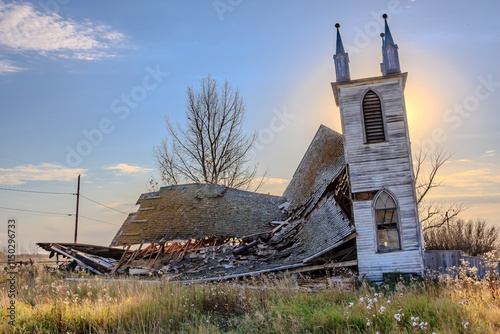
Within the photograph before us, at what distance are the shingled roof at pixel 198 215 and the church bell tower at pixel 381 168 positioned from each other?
840 cm

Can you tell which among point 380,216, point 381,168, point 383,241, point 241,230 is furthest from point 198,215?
point 381,168

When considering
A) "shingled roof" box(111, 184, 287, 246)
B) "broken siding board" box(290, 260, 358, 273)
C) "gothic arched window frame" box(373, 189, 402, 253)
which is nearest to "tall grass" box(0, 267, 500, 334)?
"broken siding board" box(290, 260, 358, 273)

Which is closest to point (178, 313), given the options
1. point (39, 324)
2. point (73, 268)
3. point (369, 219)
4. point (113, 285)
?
point (39, 324)

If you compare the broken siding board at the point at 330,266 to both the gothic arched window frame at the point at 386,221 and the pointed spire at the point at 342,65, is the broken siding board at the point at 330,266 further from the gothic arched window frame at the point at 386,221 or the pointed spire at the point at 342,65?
the pointed spire at the point at 342,65

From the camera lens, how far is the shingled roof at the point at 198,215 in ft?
81.7

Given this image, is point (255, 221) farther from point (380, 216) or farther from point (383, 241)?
point (383, 241)

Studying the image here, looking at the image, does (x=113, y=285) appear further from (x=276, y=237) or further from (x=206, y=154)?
(x=206, y=154)

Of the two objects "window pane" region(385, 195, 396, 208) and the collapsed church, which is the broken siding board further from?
"window pane" region(385, 195, 396, 208)

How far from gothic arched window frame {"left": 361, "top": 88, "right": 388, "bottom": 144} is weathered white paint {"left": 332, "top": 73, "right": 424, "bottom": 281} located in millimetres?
128

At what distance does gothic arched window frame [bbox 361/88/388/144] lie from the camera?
18234 millimetres

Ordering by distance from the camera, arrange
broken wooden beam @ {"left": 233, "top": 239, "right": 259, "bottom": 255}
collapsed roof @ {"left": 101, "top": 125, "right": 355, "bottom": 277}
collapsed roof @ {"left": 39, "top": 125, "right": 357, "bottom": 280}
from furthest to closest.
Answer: broken wooden beam @ {"left": 233, "top": 239, "right": 259, "bottom": 255} → collapsed roof @ {"left": 101, "top": 125, "right": 355, "bottom": 277} → collapsed roof @ {"left": 39, "top": 125, "right": 357, "bottom": 280}

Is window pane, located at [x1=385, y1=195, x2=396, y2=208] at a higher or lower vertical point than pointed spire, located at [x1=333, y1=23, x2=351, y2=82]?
lower

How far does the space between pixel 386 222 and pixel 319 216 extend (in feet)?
14.8

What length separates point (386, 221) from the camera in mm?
17656
